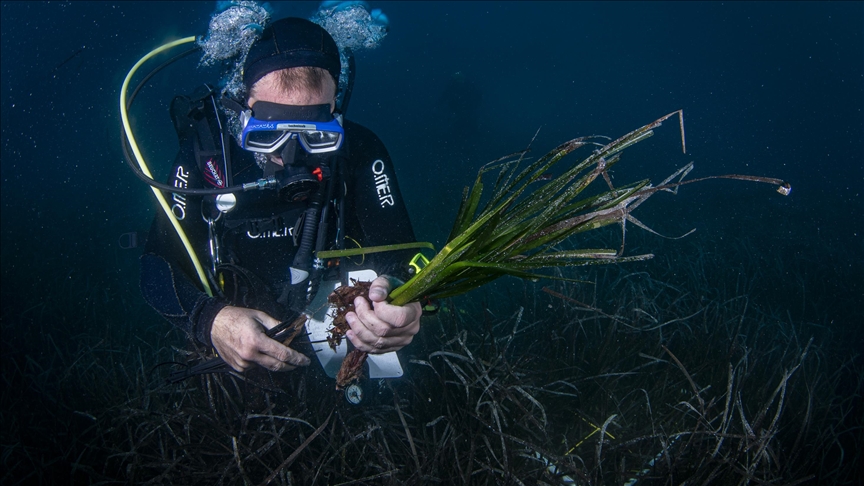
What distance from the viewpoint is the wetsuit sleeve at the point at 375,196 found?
2.68 metres

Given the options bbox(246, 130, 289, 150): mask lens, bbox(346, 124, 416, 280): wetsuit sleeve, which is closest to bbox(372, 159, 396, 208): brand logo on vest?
bbox(346, 124, 416, 280): wetsuit sleeve

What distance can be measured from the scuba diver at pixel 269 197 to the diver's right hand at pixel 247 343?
0.18 meters

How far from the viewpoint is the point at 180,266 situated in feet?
7.53

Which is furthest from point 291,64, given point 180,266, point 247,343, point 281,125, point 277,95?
point 247,343

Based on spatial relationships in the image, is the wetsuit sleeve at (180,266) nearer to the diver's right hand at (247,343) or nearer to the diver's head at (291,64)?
the diver's right hand at (247,343)

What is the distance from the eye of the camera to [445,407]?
2527mm

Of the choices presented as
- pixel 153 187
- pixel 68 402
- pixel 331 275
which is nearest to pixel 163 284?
pixel 153 187

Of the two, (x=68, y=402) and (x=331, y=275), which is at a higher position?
(x=331, y=275)

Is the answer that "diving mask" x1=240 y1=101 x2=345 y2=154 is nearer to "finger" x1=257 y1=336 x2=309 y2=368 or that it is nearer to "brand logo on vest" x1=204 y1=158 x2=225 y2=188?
"brand logo on vest" x1=204 y1=158 x2=225 y2=188

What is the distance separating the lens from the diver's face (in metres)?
2.29

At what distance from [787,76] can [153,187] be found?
8058cm

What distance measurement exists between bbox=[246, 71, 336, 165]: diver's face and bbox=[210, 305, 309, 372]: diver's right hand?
0.97 meters

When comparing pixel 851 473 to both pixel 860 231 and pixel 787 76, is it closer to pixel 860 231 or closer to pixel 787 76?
pixel 860 231

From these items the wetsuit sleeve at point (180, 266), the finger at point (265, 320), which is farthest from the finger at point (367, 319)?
the wetsuit sleeve at point (180, 266)
